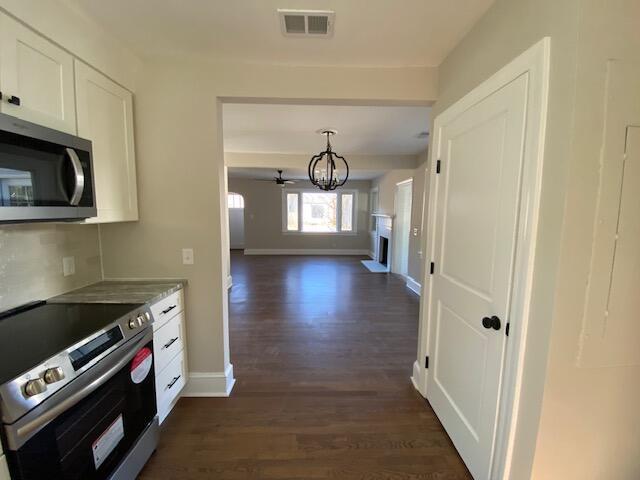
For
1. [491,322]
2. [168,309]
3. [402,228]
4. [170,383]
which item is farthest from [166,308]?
[402,228]

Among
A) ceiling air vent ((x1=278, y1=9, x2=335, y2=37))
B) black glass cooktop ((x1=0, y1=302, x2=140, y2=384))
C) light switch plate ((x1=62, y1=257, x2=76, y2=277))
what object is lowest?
black glass cooktop ((x1=0, y1=302, x2=140, y2=384))

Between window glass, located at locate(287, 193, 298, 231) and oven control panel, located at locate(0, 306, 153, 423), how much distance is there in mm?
7811

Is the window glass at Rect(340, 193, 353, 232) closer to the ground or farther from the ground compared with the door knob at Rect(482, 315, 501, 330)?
farther from the ground

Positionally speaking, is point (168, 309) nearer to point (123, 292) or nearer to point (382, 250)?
point (123, 292)

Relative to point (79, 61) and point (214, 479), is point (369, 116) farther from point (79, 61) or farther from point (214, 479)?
point (214, 479)

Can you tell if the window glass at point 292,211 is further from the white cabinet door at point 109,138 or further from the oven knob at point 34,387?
the oven knob at point 34,387

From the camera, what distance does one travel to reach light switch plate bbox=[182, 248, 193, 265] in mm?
2082

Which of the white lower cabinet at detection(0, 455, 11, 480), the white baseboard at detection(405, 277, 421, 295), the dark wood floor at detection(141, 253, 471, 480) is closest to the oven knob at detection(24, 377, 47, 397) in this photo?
the white lower cabinet at detection(0, 455, 11, 480)

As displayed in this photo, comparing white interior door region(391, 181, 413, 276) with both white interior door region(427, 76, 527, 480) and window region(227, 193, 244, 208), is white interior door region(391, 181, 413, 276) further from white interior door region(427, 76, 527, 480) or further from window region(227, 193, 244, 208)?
window region(227, 193, 244, 208)

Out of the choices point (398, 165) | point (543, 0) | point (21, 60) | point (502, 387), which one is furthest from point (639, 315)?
point (398, 165)

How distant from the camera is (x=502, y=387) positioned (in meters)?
1.33

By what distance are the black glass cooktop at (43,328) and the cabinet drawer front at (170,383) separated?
0.58 metres

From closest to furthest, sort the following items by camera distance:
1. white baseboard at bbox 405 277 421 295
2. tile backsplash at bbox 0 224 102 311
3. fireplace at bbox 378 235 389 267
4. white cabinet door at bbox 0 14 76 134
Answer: white cabinet door at bbox 0 14 76 134 < tile backsplash at bbox 0 224 102 311 < white baseboard at bbox 405 277 421 295 < fireplace at bbox 378 235 389 267

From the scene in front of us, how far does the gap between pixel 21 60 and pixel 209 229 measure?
1197 mm
